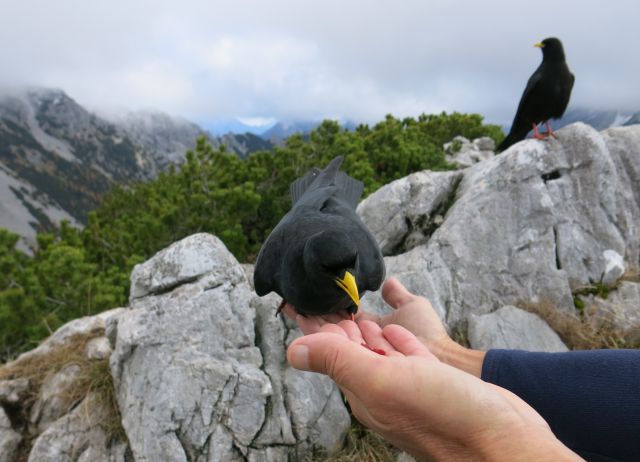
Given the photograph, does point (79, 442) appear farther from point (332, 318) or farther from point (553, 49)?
point (553, 49)

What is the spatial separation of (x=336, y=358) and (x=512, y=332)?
139 inches

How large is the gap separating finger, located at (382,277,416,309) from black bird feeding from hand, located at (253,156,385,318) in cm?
30

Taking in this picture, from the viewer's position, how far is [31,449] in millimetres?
4504

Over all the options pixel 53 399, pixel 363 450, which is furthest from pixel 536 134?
pixel 53 399

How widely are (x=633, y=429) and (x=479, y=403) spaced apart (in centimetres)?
135

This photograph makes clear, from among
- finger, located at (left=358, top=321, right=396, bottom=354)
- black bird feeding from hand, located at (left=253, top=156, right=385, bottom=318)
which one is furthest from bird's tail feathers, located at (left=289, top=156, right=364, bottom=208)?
finger, located at (left=358, top=321, right=396, bottom=354)

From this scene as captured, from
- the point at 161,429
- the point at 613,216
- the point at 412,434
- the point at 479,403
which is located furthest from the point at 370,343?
the point at 613,216

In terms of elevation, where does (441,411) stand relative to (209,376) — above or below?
above

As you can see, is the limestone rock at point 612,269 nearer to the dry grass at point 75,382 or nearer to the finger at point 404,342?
the finger at point 404,342

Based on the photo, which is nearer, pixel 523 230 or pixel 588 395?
pixel 588 395

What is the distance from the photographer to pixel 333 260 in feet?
8.58

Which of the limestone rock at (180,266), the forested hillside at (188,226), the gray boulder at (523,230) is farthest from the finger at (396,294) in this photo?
the forested hillside at (188,226)

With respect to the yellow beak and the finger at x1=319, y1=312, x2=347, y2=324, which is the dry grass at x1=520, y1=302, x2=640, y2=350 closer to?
the finger at x1=319, y1=312, x2=347, y2=324

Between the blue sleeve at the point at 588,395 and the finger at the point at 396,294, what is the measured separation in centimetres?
101
